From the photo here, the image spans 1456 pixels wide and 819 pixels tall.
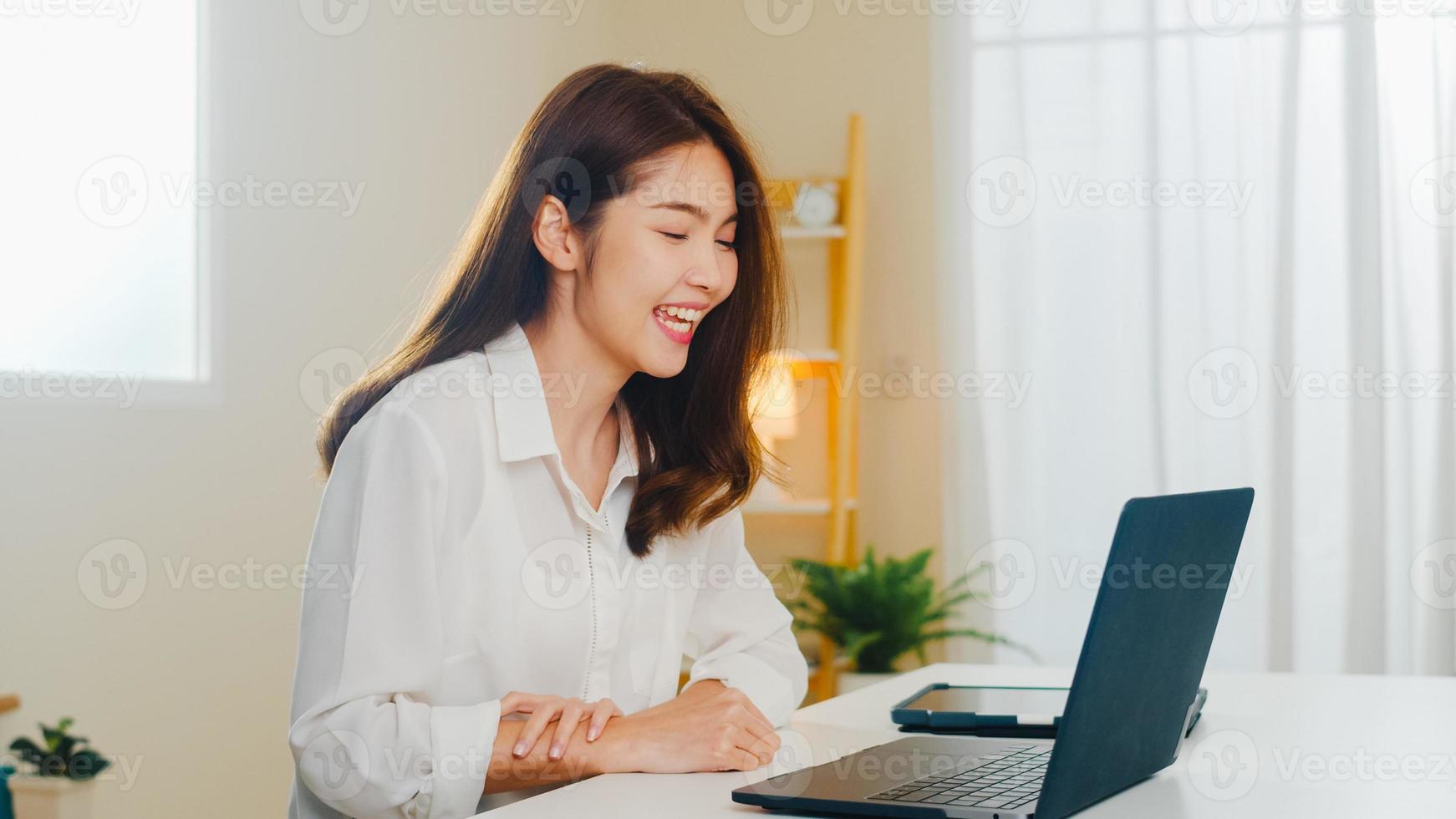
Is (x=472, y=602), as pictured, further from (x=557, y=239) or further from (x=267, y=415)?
(x=267, y=415)

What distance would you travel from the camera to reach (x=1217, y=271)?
11.7 ft

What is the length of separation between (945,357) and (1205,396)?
2.40 ft

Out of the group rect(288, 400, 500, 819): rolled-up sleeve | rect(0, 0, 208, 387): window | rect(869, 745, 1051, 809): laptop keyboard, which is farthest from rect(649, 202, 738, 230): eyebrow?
rect(0, 0, 208, 387): window

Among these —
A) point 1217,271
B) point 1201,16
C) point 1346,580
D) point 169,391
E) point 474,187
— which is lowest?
point 1346,580

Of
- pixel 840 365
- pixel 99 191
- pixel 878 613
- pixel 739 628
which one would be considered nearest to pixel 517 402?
pixel 739 628

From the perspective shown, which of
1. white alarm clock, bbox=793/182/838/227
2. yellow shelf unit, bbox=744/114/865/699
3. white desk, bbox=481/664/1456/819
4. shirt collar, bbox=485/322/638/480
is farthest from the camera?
white alarm clock, bbox=793/182/838/227

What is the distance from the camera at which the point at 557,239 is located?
4.69 feet

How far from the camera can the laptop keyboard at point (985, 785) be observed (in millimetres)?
878

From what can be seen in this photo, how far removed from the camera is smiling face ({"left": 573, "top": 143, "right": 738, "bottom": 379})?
140 centimetres

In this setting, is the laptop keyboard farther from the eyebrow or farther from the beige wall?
the beige wall

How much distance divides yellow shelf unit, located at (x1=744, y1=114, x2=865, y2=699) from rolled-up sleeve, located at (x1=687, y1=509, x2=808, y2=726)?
2194mm

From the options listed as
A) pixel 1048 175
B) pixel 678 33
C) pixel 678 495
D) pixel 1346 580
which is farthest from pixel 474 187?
pixel 1346 580

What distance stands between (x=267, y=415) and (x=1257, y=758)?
223 centimetres

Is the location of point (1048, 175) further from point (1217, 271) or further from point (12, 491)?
point (12, 491)
